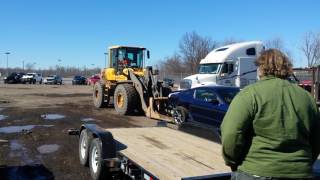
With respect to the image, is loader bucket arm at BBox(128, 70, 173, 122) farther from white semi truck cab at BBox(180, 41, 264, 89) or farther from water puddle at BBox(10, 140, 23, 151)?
white semi truck cab at BBox(180, 41, 264, 89)

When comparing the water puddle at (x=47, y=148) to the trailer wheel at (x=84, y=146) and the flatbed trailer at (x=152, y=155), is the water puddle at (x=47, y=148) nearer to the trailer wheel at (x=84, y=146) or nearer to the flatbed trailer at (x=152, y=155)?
the flatbed trailer at (x=152, y=155)

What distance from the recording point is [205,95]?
1355 cm

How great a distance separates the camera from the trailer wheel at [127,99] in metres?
18.0

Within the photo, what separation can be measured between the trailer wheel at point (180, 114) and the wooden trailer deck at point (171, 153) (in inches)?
223

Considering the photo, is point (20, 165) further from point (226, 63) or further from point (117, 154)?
point (226, 63)

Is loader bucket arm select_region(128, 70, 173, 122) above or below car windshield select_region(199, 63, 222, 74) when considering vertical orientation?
below

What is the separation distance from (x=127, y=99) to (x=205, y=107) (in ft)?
17.5

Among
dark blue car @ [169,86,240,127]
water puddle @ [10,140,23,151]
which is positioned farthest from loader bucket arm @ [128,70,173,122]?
water puddle @ [10,140,23,151]

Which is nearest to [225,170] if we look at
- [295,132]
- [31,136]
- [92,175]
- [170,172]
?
[170,172]

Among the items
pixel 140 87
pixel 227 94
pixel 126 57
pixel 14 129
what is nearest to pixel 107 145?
pixel 227 94

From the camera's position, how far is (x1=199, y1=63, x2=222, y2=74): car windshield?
23.9 m

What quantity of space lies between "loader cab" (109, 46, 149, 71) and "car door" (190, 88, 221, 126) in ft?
23.3

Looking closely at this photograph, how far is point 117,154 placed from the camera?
21.9 ft

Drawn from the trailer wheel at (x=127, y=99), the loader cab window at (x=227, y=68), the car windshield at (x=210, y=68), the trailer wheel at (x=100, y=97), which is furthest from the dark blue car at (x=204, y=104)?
the car windshield at (x=210, y=68)
